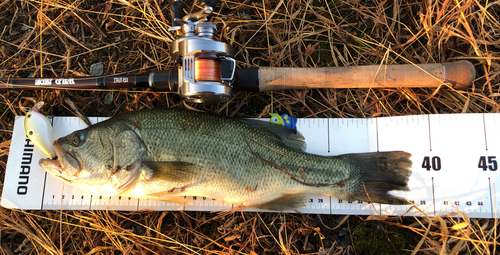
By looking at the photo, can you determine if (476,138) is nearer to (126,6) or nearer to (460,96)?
(460,96)

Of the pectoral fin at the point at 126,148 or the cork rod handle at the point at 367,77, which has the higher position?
the cork rod handle at the point at 367,77

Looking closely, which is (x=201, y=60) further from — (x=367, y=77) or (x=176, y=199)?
(x=367, y=77)

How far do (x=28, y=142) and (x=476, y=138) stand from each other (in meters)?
4.50

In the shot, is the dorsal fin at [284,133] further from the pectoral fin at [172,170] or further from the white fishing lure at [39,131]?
the white fishing lure at [39,131]

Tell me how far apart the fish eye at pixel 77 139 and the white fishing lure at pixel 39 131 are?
35 centimetres

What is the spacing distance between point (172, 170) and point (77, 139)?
864mm

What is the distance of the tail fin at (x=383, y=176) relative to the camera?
2.45 meters

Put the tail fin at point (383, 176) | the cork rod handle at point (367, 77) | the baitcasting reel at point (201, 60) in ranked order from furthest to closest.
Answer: the cork rod handle at point (367, 77) < the tail fin at point (383, 176) < the baitcasting reel at point (201, 60)

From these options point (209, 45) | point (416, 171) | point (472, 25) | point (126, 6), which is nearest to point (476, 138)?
point (416, 171)

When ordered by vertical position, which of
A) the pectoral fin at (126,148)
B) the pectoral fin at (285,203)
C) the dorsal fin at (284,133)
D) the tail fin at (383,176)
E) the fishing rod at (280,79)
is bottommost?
the pectoral fin at (285,203)

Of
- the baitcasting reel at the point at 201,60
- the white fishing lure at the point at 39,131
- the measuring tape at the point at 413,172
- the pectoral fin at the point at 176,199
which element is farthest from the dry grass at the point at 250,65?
the baitcasting reel at the point at 201,60

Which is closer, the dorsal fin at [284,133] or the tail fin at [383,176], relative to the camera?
the tail fin at [383,176]

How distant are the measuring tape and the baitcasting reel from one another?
1.14 m

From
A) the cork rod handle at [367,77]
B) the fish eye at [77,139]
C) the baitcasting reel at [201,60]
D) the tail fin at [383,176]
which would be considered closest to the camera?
the baitcasting reel at [201,60]
